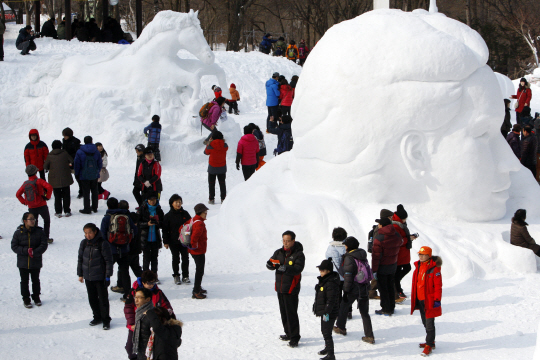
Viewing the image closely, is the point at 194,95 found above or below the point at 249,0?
below

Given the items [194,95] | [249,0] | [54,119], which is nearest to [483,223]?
[194,95]

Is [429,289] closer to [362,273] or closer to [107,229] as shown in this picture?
[362,273]

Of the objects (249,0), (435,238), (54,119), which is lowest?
Answer: (435,238)

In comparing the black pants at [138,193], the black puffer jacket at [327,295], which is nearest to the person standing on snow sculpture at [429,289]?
the black puffer jacket at [327,295]

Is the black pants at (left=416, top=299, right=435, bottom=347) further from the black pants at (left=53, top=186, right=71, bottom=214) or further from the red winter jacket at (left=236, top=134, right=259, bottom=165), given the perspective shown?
the black pants at (left=53, top=186, right=71, bottom=214)

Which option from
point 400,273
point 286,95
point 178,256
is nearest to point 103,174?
point 178,256

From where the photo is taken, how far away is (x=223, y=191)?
11133 mm

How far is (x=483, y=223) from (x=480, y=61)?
219 centimetres

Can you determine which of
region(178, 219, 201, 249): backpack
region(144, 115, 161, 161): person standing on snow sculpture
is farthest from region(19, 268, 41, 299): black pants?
region(144, 115, 161, 161): person standing on snow sculpture

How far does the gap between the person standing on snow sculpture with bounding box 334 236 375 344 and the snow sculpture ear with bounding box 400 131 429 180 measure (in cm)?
255

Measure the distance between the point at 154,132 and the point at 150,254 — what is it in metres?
5.95

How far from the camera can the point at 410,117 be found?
796 centimetres

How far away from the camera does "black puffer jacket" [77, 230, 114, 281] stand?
616 cm

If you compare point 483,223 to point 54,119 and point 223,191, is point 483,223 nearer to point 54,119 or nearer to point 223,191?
point 223,191
